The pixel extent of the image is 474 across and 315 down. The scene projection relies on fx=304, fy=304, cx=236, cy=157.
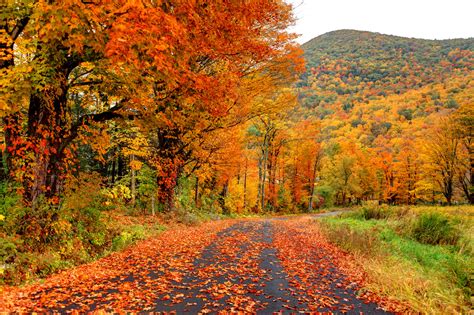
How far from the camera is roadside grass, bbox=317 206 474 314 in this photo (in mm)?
5316

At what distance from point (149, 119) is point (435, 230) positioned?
38.9 feet

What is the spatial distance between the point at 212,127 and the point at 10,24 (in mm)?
9027

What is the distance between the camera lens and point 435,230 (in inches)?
484

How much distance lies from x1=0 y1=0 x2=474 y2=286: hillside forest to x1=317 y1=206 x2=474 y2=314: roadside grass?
6159mm

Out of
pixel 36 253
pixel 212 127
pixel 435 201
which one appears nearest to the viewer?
pixel 36 253

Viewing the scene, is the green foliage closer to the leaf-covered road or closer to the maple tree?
the leaf-covered road

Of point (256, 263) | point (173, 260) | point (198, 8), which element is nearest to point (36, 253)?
point (173, 260)

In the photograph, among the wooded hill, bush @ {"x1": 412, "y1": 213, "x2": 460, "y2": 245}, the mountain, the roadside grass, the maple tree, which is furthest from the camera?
the mountain

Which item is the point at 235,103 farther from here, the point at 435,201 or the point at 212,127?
the point at 435,201

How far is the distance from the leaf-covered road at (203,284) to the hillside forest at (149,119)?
56.6 inches

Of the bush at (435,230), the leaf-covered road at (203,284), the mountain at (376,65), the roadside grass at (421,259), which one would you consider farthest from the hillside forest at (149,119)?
the mountain at (376,65)

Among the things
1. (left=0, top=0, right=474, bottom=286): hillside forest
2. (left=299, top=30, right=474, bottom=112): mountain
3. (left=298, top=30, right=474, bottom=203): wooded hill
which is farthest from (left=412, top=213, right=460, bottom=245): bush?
(left=299, top=30, right=474, bottom=112): mountain

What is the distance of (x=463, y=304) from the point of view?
16.6 feet

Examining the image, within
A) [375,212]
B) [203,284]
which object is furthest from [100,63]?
[375,212]
